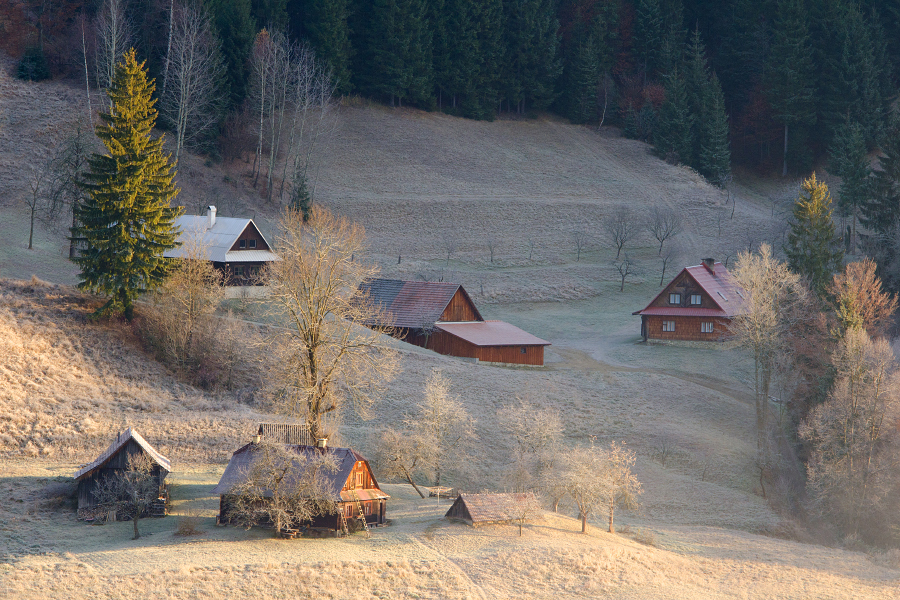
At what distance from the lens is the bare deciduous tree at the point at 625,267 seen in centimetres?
7500

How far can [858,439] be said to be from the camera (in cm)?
3950

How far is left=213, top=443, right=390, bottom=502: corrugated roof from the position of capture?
99.2 feet

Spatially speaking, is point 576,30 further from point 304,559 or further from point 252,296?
point 304,559

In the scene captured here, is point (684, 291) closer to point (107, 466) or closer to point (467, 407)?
point (467, 407)

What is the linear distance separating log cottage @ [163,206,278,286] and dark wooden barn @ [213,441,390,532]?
24.7 meters

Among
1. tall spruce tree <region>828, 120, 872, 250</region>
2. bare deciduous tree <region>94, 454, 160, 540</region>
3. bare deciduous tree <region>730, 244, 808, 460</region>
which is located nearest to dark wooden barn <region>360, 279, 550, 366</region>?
bare deciduous tree <region>730, 244, 808, 460</region>

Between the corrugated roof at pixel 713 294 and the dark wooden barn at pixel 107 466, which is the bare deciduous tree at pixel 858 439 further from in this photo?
the dark wooden barn at pixel 107 466

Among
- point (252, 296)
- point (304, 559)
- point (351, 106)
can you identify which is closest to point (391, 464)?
point (304, 559)

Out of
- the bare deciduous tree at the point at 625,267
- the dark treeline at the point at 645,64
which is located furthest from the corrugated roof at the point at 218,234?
the dark treeline at the point at 645,64

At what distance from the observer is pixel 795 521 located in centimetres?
3934

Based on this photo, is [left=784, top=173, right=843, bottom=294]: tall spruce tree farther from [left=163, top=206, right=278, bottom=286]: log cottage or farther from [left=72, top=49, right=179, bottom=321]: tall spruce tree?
[left=72, top=49, right=179, bottom=321]: tall spruce tree

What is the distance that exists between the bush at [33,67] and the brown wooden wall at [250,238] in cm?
3885

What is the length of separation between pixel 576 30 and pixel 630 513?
279 feet

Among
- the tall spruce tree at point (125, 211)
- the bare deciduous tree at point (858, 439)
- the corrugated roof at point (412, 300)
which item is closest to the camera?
the bare deciduous tree at point (858, 439)
